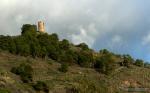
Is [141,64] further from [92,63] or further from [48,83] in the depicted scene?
[48,83]

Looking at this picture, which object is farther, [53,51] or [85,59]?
[53,51]

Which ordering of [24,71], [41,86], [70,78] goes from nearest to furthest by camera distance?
[41,86] → [24,71] → [70,78]

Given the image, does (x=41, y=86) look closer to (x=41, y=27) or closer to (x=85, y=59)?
(x=85, y=59)

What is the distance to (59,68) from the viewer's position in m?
129

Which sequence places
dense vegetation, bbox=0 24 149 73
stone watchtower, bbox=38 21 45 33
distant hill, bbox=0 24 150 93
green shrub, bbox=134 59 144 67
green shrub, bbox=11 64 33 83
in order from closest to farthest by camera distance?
1. distant hill, bbox=0 24 150 93
2. green shrub, bbox=11 64 33 83
3. dense vegetation, bbox=0 24 149 73
4. green shrub, bbox=134 59 144 67
5. stone watchtower, bbox=38 21 45 33

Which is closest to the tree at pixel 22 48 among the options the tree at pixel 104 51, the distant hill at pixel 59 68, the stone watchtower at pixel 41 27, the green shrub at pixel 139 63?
the distant hill at pixel 59 68

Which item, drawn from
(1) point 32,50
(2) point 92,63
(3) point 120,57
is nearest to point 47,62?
(1) point 32,50

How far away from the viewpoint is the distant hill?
358ft

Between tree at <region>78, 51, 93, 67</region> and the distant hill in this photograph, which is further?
tree at <region>78, 51, 93, 67</region>

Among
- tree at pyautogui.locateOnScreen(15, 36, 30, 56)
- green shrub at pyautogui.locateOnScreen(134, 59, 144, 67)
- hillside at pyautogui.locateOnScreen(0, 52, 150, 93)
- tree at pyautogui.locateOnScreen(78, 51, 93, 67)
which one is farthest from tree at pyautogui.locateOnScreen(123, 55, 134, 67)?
tree at pyautogui.locateOnScreen(15, 36, 30, 56)

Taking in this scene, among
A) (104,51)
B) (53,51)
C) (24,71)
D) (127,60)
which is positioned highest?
(104,51)

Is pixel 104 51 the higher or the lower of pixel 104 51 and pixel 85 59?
the higher

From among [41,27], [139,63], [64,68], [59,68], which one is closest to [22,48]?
[59,68]

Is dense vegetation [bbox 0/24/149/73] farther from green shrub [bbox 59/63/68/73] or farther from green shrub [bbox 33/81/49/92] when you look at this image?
green shrub [bbox 33/81/49/92]
